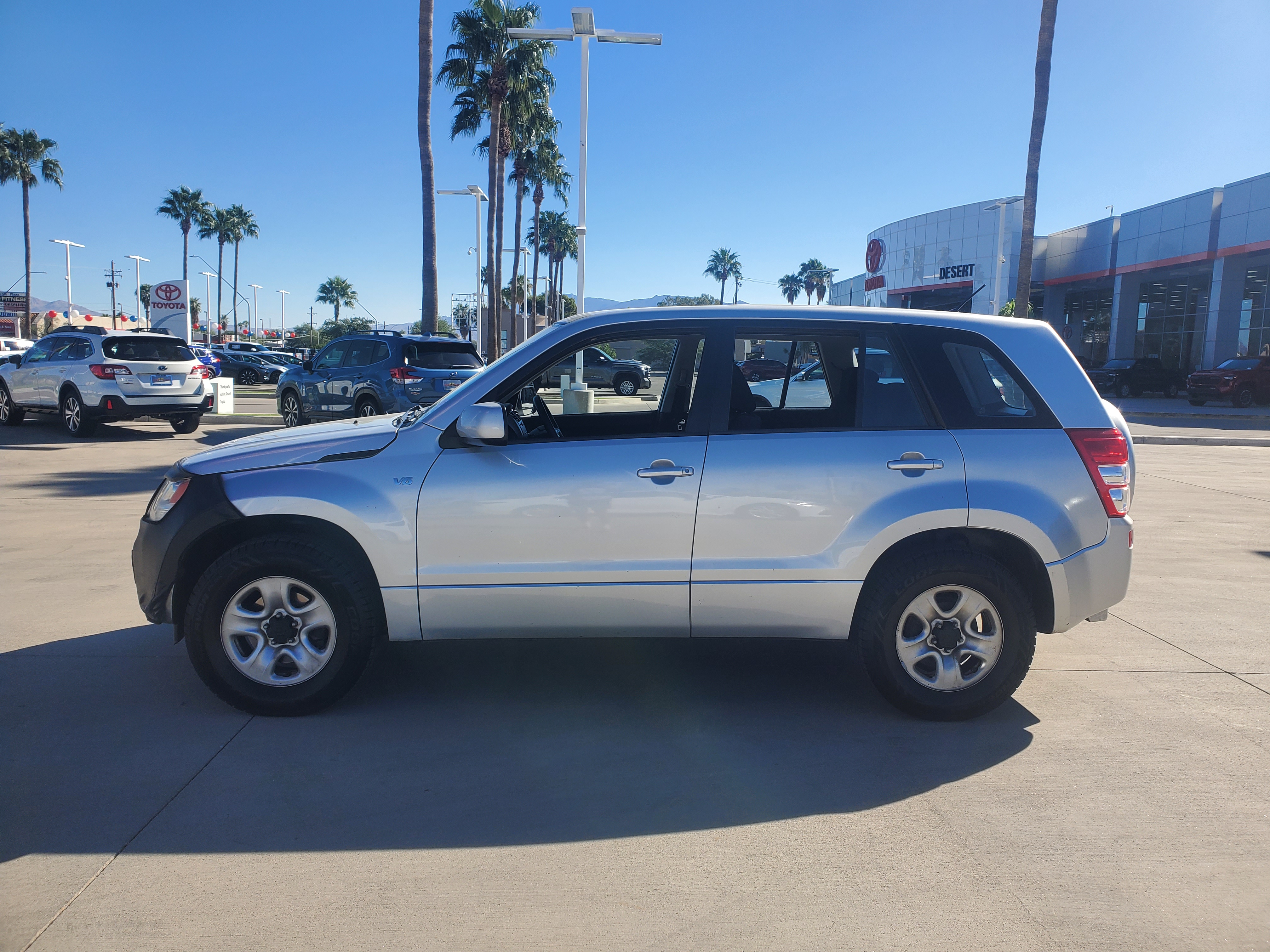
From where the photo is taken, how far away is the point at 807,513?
393 cm

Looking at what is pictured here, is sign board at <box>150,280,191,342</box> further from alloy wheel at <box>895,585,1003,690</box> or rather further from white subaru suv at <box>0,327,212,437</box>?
alloy wheel at <box>895,585,1003,690</box>

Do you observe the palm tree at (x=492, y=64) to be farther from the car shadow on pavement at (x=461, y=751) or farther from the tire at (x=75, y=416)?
the car shadow on pavement at (x=461, y=751)

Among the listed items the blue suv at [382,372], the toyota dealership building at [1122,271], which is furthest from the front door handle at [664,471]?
the toyota dealership building at [1122,271]

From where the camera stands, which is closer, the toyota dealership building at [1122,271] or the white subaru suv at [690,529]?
the white subaru suv at [690,529]

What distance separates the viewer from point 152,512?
413 cm

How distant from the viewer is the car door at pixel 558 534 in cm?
391

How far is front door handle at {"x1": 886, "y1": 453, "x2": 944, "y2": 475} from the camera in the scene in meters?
3.96

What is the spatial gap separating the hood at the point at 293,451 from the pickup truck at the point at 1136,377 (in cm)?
3518

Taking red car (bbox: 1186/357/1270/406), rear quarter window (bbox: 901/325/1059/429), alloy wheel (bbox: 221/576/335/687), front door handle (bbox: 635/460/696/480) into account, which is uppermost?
red car (bbox: 1186/357/1270/406)

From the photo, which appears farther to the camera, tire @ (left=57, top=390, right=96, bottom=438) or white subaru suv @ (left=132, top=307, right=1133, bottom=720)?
tire @ (left=57, top=390, right=96, bottom=438)

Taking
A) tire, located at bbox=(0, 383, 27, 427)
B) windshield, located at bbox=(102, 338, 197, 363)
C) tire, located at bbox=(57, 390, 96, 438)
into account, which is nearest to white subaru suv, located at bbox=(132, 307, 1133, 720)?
windshield, located at bbox=(102, 338, 197, 363)

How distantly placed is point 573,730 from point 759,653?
152 cm

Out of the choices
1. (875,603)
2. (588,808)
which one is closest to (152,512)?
(588,808)

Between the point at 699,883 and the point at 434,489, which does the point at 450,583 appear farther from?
the point at 699,883
